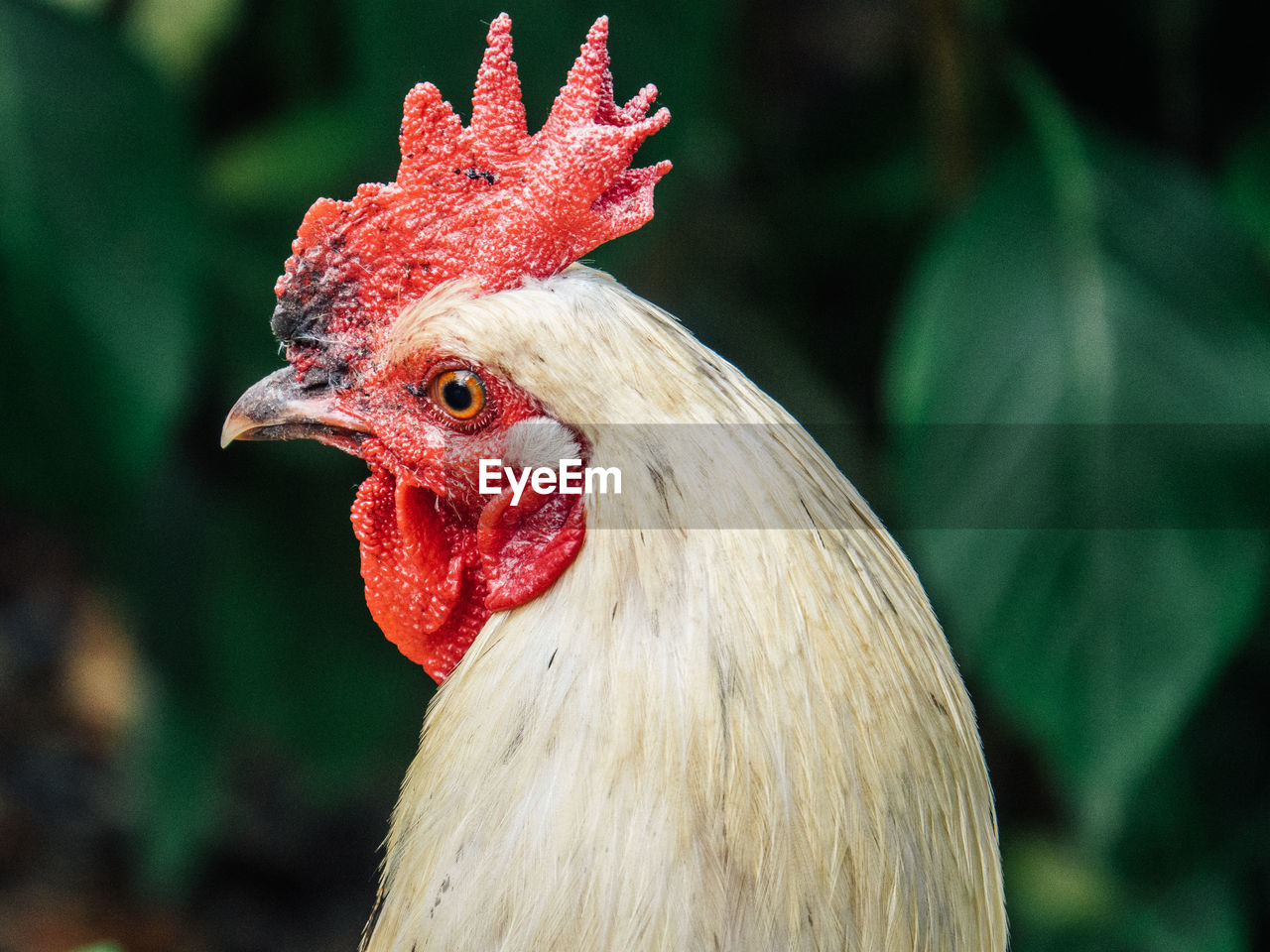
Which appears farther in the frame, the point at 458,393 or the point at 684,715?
the point at 458,393

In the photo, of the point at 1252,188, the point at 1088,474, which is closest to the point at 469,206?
the point at 1088,474

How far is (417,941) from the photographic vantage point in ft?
3.70

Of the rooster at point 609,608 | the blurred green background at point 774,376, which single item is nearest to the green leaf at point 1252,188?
the blurred green background at point 774,376

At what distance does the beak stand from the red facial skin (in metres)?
0.01


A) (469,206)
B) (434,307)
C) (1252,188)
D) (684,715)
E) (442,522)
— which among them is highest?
(1252,188)

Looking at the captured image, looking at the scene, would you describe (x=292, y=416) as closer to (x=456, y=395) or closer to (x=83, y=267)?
(x=456, y=395)

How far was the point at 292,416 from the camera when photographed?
1.27 meters

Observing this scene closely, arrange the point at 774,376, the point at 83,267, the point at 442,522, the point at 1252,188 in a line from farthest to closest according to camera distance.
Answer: the point at 774,376 < the point at 1252,188 < the point at 83,267 < the point at 442,522

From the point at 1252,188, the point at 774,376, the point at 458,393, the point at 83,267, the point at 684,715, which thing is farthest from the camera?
the point at 774,376

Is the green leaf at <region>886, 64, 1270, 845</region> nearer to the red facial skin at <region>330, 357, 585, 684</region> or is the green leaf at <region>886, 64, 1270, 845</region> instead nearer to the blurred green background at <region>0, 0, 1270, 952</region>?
the blurred green background at <region>0, 0, 1270, 952</region>

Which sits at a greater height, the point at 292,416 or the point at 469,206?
the point at 469,206

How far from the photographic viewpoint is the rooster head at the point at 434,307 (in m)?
1.18

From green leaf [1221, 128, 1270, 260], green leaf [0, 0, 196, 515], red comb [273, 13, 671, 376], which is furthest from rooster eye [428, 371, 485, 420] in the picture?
green leaf [1221, 128, 1270, 260]

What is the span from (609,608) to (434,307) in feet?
1.14
